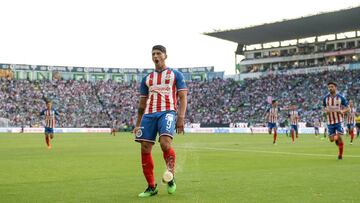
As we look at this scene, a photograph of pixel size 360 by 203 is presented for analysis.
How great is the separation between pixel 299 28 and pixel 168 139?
6652cm

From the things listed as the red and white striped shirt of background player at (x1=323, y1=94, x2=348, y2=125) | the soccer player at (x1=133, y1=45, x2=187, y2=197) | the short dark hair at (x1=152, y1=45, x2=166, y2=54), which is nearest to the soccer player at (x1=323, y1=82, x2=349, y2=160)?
the red and white striped shirt of background player at (x1=323, y1=94, x2=348, y2=125)

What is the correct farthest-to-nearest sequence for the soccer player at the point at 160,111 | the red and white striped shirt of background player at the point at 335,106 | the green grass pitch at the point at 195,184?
the red and white striped shirt of background player at the point at 335,106 < the soccer player at the point at 160,111 < the green grass pitch at the point at 195,184

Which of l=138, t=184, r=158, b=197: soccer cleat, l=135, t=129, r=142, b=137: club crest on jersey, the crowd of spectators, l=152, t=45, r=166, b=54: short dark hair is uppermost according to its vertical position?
the crowd of spectators

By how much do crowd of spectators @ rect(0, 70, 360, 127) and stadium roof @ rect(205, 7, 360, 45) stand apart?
590cm

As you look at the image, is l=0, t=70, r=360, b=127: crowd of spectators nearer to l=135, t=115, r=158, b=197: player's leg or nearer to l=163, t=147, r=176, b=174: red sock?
l=135, t=115, r=158, b=197: player's leg

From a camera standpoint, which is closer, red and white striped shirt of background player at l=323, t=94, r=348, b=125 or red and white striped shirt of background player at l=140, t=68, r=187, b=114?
red and white striped shirt of background player at l=140, t=68, r=187, b=114

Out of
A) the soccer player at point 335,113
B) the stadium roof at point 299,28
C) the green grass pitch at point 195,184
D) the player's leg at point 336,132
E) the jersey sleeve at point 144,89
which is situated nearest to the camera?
the green grass pitch at point 195,184

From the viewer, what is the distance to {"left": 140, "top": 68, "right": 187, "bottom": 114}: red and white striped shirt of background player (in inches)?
367

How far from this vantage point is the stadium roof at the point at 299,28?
214ft

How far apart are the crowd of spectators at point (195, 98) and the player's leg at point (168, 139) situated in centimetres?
5475

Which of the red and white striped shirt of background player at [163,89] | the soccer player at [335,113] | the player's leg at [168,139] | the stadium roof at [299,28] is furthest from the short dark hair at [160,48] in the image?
the stadium roof at [299,28]

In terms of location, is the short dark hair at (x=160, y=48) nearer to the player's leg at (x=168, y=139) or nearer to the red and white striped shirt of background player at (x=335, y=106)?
the player's leg at (x=168, y=139)

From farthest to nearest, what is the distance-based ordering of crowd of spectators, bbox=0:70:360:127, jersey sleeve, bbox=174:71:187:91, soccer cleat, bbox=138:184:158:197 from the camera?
crowd of spectators, bbox=0:70:360:127 → jersey sleeve, bbox=174:71:187:91 → soccer cleat, bbox=138:184:158:197

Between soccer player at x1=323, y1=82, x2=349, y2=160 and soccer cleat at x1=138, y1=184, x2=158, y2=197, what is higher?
soccer player at x1=323, y1=82, x2=349, y2=160
